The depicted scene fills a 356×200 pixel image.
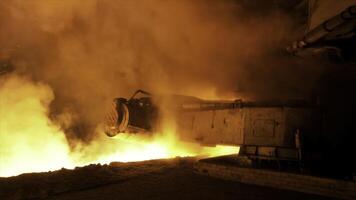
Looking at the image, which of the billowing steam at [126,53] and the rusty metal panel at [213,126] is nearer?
the rusty metal panel at [213,126]

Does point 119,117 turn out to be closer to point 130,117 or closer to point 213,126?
point 130,117

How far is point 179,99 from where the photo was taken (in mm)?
9359

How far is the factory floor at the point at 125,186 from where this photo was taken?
4887 millimetres

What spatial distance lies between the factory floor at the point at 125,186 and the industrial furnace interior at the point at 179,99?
0.03 meters

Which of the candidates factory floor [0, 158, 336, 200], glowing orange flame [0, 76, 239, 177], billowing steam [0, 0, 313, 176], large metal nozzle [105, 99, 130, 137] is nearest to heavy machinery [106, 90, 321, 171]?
large metal nozzle [105, 99, 130, 137]

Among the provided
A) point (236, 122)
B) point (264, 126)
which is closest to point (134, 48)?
point (236, 122)

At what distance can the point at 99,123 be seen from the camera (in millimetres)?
13523

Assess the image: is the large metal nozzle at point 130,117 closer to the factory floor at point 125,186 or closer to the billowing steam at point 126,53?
the billowing steam at point 126,53

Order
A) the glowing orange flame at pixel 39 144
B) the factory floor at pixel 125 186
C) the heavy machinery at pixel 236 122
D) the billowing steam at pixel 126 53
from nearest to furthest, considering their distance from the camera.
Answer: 1. the factory floor at pixel 125 186
2. the heavy machinery at pixel 236 122
3. the glowing orange flame at pixel 39 144
4. the billowing steam at pixel 126 53

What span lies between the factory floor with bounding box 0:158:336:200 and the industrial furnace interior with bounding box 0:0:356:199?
33mm

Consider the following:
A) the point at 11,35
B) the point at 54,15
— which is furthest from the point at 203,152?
the point at 11,35

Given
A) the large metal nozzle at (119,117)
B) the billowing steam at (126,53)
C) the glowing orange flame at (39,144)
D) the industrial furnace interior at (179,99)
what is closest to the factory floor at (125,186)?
the industrial furnace interior at (179,99)

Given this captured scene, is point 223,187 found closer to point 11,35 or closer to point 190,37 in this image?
point 190,37

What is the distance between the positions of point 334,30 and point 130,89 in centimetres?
859
